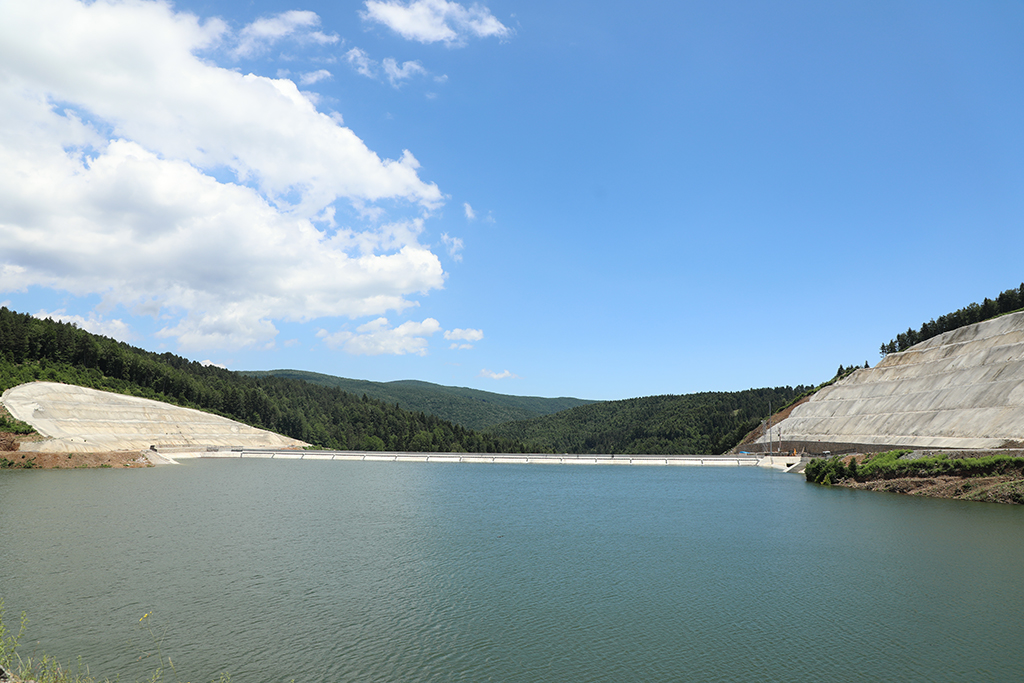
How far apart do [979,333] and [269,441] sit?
133 meters

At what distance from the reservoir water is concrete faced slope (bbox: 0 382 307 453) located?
3795 cm

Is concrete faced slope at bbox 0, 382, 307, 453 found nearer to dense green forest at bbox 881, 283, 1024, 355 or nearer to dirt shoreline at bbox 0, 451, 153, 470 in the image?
dirt shoreline at bbox 0, 451, 153, 470

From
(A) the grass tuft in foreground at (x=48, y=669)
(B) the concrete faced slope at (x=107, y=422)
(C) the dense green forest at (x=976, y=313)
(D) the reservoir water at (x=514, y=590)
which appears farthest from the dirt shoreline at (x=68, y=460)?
(C) the dense green forest at (x=976, y=313)

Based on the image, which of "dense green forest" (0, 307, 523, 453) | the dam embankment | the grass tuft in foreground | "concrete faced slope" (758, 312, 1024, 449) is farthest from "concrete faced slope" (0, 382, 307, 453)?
"concrete faced slope" (758, 312, 1024, 449)

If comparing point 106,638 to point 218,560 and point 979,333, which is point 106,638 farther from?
point 979,333

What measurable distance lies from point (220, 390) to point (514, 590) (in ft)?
466

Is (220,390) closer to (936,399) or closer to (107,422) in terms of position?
(107,422)

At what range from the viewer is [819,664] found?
17.6 m

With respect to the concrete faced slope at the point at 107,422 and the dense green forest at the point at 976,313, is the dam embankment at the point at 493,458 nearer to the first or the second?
the concrete faced slope at the point at 107,422

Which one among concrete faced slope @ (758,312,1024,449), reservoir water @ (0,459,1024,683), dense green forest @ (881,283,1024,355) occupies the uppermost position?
dense green forest @ (881,283,1024,355)

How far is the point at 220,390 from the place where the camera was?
5782 inches

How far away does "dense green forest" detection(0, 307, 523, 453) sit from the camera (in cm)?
10575

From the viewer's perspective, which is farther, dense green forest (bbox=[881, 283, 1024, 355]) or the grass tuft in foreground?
dense green forest (bbox=[881, 283, 1024, 355])

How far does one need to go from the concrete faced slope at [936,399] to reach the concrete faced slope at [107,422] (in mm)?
108324
